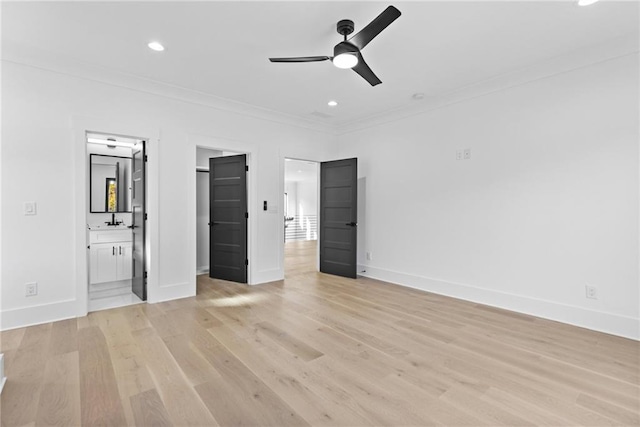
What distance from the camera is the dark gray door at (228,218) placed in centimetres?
493

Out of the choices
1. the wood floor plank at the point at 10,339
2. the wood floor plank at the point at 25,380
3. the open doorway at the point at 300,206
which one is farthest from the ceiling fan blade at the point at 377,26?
the open doorway at the point at 300,206

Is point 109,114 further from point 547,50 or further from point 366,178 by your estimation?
point 547,50

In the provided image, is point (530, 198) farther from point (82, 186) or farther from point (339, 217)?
point (82, 186)

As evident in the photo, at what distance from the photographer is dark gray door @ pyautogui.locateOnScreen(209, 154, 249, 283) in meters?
4.93

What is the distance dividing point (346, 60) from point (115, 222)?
491cm

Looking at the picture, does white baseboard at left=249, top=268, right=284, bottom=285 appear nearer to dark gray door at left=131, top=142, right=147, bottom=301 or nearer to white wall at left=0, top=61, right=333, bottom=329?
white wall at left=0, top=61, right=333, bottom=329

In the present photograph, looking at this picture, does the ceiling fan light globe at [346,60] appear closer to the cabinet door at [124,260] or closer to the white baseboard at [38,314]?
the white baseboard at [38,314]

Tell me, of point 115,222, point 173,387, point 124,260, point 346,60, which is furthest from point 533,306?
point 115,222

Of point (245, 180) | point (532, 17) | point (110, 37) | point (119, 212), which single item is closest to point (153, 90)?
point (110, 37)

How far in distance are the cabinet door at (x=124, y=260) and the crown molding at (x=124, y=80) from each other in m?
2.49

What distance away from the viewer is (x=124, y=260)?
4.85m

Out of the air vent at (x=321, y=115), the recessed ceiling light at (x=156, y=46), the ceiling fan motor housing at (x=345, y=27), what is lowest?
the ceiling fan motor housing at (x=345, y=27)

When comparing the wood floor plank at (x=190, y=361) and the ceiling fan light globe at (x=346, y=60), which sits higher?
the ceiling fan light globe at (x=346, y=60)

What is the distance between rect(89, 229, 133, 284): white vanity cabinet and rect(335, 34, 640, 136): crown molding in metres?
4.62
